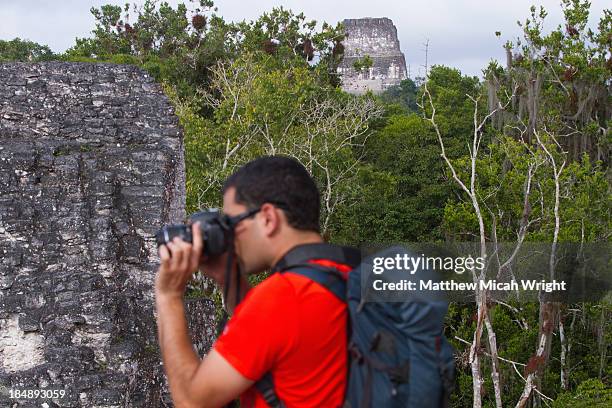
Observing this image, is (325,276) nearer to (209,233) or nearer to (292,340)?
(292,340)

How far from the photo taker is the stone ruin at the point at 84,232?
3521mm

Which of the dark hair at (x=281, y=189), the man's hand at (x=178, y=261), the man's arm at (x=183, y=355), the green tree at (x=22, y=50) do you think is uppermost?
the green tree at (x=22, y=50)

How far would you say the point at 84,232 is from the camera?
12.6ft

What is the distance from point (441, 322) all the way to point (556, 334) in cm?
1396

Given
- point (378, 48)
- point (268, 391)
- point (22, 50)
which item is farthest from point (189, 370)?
point (378, 48)

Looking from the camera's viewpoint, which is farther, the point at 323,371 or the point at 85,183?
the point at 85,183

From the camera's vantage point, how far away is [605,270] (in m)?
13.6

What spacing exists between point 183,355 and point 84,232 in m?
2.44

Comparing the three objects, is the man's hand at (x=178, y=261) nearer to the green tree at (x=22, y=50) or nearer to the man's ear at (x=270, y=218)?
the man's ear at (x=270, y=218)

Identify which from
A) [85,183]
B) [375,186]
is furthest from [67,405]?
[375,186]

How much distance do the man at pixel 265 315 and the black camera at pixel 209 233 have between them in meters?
0.02

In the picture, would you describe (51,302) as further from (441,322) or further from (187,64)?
(187,64)

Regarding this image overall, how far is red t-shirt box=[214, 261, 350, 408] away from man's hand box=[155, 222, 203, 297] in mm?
171

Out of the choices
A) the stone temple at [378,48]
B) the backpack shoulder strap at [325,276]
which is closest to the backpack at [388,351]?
the backpack shoulder strap at [325,276]
